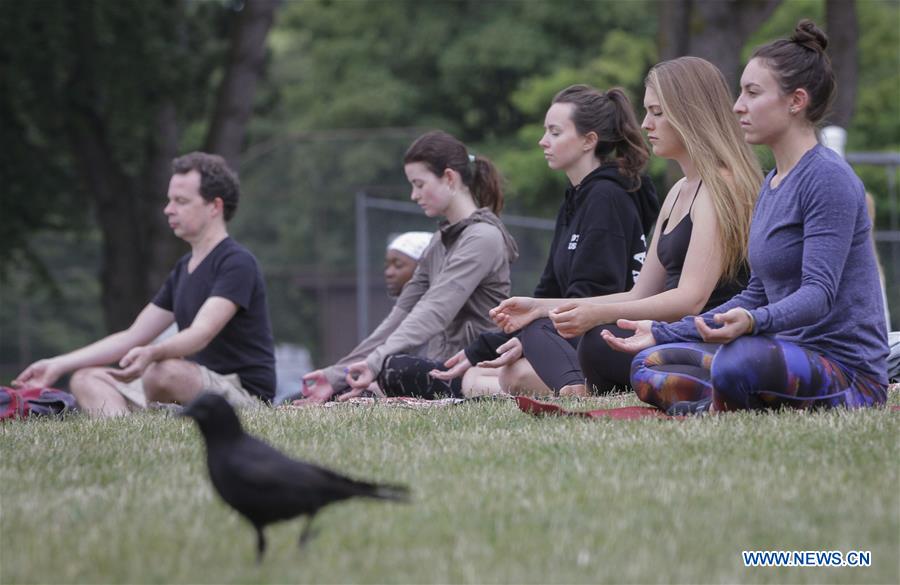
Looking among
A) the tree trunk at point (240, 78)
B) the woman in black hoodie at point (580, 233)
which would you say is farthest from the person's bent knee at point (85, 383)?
the tree trunk at point (240, 78)

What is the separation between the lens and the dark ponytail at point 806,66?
548cm


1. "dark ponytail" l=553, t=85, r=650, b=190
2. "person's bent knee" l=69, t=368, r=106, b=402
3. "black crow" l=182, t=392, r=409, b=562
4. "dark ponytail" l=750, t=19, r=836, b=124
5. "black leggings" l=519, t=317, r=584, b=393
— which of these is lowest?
"person's bent knee" l=69, t=368, r=106, b=402

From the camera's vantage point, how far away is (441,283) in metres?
8.03

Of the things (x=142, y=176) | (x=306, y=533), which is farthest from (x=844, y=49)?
(x=306, y=533)

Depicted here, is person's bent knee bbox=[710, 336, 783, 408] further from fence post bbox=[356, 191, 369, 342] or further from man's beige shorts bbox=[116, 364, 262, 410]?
fence post bbox=[356, 191, 369, 342]

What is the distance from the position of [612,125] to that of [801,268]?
2345mm

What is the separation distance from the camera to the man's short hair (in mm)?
8641

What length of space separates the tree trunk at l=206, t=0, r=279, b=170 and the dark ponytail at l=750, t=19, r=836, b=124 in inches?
515

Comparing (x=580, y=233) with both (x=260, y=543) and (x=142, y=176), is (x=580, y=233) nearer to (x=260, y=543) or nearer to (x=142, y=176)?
(x=260, y=543)

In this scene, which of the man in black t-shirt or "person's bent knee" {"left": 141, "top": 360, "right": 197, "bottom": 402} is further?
the man in black t-shirt

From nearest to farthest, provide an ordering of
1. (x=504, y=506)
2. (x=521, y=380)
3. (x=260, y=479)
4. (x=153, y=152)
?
(x=260, y=479)
(x=504, y=506)
(x=521, y=380)
(x=153, y=152)

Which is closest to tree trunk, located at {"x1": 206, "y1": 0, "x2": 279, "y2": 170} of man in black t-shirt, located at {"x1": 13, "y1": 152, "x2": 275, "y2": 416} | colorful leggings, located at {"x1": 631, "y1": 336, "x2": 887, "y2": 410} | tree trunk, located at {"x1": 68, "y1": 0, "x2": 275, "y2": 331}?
tree trunk, located at {"x1": 68, "y1": 0, "x2": 275, "y2": 331}

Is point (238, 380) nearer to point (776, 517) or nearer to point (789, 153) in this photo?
point (789, 153)

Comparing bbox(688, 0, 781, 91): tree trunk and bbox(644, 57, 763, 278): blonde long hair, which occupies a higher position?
bbox(688, 0, 781, 91): tree trunk
